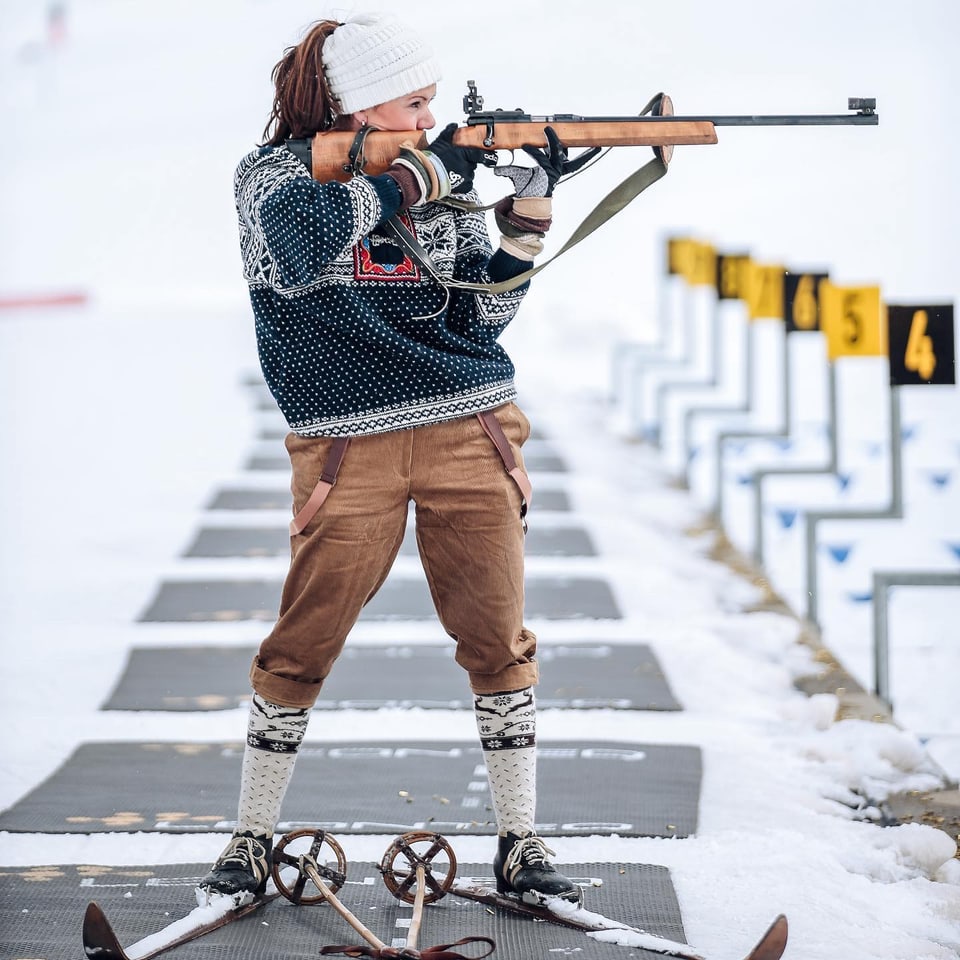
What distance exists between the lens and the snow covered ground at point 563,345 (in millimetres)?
2604

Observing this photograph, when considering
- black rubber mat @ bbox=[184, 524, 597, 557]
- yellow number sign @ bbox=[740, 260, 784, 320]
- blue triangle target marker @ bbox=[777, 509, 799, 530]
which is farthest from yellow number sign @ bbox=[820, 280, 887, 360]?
black rubber mat @ bbox=[184, 524, 597, 557]

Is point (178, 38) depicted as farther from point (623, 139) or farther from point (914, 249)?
point (623, 139)

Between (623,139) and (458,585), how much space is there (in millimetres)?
704

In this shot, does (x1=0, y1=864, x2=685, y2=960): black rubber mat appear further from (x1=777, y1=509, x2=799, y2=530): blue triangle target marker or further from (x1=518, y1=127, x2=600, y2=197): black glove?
(x1=777, y1=509, x2=799, y2=530): blue triangle target marker

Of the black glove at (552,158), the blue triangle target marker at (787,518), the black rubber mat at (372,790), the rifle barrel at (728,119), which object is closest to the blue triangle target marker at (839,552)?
the blue triangle target marker at (787,518)

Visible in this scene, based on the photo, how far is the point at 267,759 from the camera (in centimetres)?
224

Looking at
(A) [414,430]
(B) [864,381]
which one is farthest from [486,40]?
(A) [414,430]

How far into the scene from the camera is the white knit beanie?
6.81 ft

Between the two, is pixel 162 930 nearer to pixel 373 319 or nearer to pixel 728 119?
pixel 373 319

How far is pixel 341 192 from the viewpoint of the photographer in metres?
1.99

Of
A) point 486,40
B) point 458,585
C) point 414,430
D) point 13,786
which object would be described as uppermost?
point 486,40

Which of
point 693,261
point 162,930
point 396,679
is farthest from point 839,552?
point 162,930

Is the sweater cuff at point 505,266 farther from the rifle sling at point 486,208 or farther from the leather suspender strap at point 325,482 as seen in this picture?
the leather suspender strap at point 325,482

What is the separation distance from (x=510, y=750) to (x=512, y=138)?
90 cm
